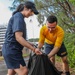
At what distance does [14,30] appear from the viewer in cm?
605

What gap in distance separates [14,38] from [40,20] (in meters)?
20.1

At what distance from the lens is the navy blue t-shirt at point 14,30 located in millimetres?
6026

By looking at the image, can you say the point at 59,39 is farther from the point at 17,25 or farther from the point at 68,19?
the point at 68,19

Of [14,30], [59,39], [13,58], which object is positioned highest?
[14,30]

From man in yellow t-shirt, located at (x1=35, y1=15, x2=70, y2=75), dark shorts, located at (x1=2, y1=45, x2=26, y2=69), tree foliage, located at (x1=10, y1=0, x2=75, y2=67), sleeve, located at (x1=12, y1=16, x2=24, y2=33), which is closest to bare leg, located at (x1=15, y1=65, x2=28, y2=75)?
dark shorts, located at (x1=2, y1=45, x2=26, y2=69)

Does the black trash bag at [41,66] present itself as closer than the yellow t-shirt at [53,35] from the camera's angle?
Yes

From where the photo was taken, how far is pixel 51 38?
7.86m

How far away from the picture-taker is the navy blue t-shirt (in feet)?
19.8

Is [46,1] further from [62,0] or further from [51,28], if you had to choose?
[51,28]

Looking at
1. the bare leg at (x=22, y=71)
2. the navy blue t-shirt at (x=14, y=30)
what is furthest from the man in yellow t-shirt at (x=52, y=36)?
the navy blue t-shirt at (x=14, y=30)

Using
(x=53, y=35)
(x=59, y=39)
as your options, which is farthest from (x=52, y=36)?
(x=59, y=39)

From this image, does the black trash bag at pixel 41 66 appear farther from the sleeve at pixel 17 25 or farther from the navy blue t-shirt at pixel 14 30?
the sleeve at pixel 17 25

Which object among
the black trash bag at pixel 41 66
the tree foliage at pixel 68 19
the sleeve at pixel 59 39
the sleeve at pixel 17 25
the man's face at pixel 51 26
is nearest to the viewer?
the sleeve at pixel 17 25

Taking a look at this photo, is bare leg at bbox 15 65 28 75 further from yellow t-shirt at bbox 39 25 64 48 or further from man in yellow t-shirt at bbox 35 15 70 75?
yellow t-shirt at bbox 39 25 64 48
